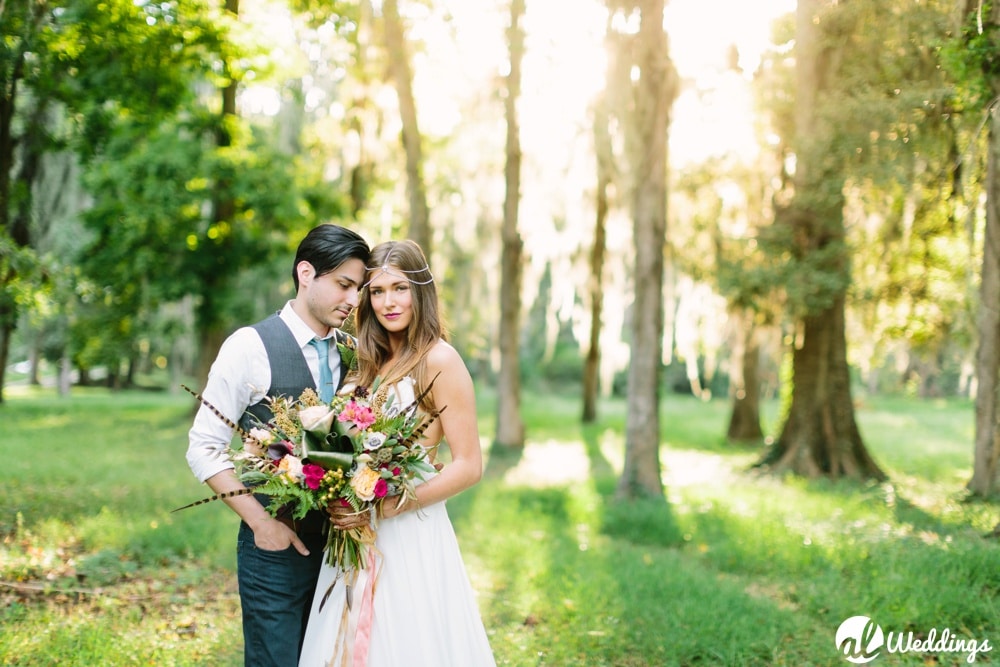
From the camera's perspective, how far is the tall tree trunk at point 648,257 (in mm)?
8773

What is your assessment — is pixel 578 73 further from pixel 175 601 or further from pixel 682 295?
pixel 175 601

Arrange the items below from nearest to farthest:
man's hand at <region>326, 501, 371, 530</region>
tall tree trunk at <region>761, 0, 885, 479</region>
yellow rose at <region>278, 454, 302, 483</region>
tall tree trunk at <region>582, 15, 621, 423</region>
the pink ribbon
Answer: yellow rose at <region>278, 454, 302, 483</region>
man's hand at <region>326, 501, 371, 530</region>
the pink ribbon
tall tree trunk at <region>761, 0, 885, 479</region>
tall tree trunk at <region>582, 15, 621, 423</region>

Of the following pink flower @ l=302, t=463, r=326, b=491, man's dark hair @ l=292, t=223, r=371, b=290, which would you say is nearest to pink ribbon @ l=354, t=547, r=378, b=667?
pink flower @ l=302, t=463, r=326, b=491

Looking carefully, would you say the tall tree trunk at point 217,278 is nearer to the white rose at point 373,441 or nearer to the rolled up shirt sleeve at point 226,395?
the rolled up shirt sleeve at point 226,395

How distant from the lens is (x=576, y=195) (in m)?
15.4

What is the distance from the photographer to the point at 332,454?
2412mm

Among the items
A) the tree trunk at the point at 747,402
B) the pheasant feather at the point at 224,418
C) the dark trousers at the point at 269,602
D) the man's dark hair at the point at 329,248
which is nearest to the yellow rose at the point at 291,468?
the pheasant feather at the point at 224,418

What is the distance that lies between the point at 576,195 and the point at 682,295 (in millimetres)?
3281

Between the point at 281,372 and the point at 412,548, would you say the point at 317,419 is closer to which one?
the point at 281,372

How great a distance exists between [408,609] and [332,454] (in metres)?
0.73

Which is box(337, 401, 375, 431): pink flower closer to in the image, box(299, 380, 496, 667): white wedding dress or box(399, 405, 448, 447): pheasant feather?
box(399, 405, 448, 447): pheasant feather

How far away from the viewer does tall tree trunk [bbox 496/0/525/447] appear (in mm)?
13156

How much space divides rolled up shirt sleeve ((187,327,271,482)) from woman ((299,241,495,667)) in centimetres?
38

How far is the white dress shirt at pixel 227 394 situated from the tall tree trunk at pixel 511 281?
10.9 meters
